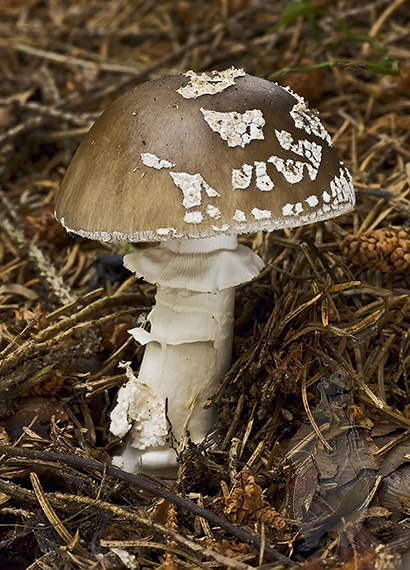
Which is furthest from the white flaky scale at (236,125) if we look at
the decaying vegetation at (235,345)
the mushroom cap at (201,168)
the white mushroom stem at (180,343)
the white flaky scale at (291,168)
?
the decaying vegetation at (235,345)

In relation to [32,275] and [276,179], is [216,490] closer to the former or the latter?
[276,179]

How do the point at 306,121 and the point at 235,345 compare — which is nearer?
the point at 306,121

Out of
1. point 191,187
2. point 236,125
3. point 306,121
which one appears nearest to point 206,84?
point 236,125

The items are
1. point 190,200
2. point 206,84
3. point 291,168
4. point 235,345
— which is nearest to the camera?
point 190,200

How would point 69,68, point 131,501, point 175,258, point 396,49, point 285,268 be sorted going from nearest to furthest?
point 131,501 < point 175,258 < point 285,268 < point 396,49 < point 69,68

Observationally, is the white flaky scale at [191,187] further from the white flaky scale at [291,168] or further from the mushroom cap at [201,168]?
the white flaky scale at [291,168]

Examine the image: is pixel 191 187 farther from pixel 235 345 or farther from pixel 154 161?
pixel 235 345

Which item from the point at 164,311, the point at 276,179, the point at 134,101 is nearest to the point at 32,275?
the point at 164,311

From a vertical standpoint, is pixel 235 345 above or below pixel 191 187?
below
